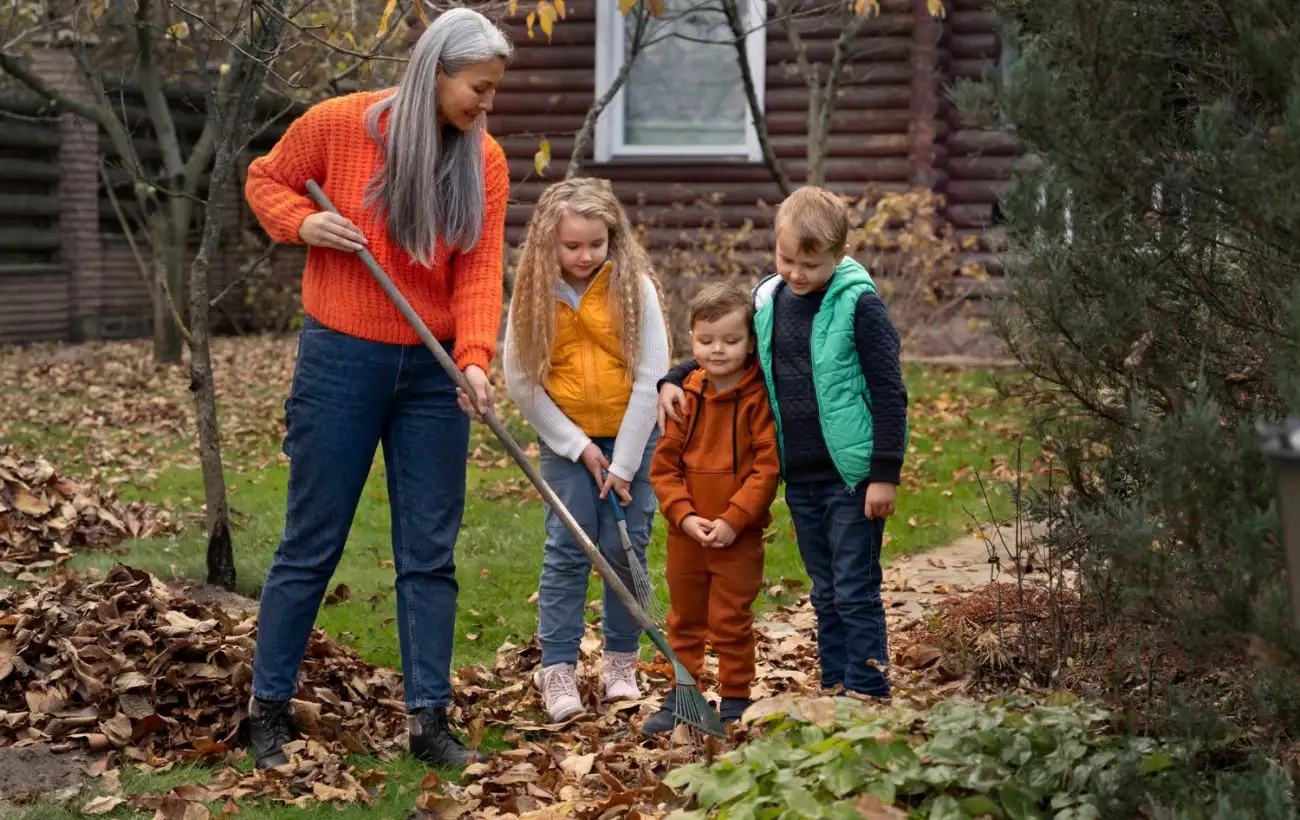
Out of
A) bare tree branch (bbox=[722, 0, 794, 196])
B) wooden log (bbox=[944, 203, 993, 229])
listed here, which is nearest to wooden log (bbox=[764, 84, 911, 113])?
wooden log (bbox=[944, 203, 993, 229])

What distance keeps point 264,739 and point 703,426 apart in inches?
60.2

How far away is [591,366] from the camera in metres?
5.01

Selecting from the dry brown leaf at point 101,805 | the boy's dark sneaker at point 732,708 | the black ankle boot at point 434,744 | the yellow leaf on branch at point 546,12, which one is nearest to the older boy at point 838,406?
the boy's dark sneaker at point 732,708

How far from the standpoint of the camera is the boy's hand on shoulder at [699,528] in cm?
453

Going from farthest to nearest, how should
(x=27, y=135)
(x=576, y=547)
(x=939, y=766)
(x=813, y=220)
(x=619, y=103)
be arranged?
(x=27, y=135) → (x=619, y=103) → (x=576, y=547) → (x=813, y=220) → (x=939, y=766)

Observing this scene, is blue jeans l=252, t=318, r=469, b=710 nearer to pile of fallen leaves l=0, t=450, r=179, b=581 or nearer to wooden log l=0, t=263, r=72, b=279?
pile of fallen leaves l=0, t=450, r=179, b=581

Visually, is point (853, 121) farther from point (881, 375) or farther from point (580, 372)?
point (881, 375)

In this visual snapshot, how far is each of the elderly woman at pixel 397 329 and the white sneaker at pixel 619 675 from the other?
784 millimetres

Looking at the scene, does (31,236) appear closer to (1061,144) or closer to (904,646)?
(904,646)

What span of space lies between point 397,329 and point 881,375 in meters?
1.34

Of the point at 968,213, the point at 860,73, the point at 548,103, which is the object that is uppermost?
the point at 860,73

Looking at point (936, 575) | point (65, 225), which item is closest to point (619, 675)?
point (936, 575)

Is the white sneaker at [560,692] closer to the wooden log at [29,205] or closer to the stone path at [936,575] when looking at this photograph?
the stone path at [936,575]

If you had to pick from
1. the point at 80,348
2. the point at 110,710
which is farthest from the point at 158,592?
the point at 80,348
